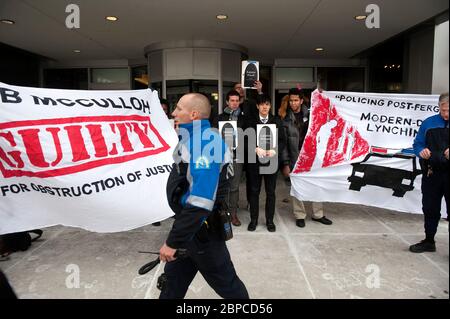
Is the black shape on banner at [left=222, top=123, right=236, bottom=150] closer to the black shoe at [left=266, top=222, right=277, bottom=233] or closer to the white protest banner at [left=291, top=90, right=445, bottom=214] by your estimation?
the white protest banner at [left=291, top=90, right=445, bottom=214]

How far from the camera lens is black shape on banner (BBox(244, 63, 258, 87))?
4480mm

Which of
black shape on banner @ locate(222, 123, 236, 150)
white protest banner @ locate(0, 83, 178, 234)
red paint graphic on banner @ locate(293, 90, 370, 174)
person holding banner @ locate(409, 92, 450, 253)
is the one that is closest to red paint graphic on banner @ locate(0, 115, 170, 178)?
white protest banner @ locate(0, 83, 178, 234)

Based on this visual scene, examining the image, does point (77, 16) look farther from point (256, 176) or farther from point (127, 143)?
point (256, 176)

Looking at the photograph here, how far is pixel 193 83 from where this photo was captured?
9453 mm

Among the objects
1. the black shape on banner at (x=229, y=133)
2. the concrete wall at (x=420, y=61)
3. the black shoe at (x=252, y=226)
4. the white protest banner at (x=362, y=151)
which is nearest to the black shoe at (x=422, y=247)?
the white protest banner at (x=362, y=151)

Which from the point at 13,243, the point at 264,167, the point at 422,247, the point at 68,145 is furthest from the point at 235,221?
the point at 13,243

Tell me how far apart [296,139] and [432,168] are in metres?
1.67

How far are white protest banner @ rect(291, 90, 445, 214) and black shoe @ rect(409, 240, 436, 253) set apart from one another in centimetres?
91

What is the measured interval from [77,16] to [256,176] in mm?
4967

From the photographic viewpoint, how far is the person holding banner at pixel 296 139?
185 inches

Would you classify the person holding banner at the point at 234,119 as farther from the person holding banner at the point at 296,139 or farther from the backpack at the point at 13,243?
the backpack at the point at 13,243

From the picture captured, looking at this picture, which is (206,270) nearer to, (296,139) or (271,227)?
(271,227)

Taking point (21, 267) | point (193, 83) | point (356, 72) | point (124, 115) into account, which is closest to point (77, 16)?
point (193, 83)

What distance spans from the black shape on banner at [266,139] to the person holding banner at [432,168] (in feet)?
5.45
